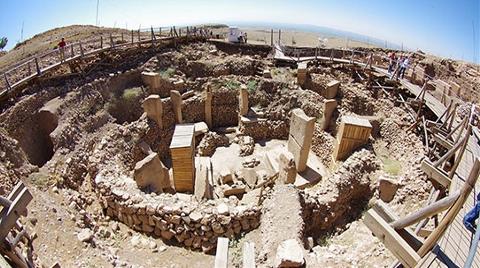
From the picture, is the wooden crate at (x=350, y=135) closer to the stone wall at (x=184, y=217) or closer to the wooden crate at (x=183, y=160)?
the stone wall at (x=184, y=217)

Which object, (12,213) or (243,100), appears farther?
(243,100)

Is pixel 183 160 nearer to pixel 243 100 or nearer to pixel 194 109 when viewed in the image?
pixel 194 109

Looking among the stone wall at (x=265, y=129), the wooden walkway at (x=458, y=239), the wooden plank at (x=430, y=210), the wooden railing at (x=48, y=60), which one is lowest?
the stone wall at (x=265, y=129)

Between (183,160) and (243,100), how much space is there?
6022mm

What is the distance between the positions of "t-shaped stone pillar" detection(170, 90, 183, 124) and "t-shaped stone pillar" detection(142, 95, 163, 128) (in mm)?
894

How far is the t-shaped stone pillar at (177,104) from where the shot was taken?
14.8m

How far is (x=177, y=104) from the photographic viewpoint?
49.0 feet

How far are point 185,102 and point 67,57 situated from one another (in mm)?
5795

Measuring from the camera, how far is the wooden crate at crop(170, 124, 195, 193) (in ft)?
33.9

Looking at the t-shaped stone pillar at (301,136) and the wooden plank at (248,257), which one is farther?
the t-shaped stone pillar at (301,136)

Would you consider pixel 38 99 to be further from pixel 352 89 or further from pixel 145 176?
pixel 352 89

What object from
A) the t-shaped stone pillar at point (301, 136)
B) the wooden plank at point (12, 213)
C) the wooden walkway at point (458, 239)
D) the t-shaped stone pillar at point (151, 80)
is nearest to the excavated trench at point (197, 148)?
the t-shaped stone pillar at point (151, 80)

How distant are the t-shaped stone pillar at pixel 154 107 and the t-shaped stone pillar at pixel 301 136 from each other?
6051mm

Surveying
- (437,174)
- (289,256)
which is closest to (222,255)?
(289,256)
